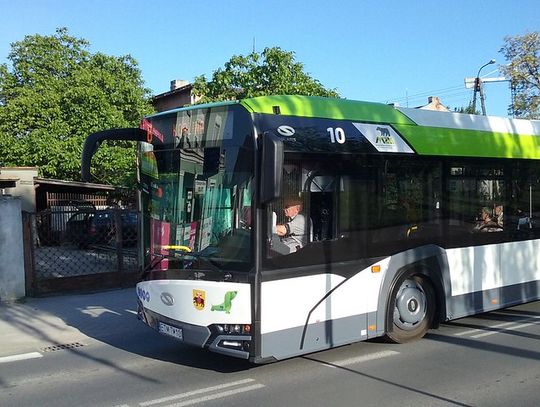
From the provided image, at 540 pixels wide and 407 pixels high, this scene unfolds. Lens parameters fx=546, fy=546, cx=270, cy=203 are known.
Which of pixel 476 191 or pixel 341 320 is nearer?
pixel 341 320

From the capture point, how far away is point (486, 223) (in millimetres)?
7820

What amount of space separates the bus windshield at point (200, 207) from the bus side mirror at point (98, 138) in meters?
0.23

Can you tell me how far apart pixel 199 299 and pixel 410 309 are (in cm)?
286

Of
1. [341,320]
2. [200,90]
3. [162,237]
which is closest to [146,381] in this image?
[162,237]

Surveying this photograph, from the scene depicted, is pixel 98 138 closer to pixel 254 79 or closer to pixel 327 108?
pixel 327 108

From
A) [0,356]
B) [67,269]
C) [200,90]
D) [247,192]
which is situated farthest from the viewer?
[200,90]

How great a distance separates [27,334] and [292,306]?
16.1ft

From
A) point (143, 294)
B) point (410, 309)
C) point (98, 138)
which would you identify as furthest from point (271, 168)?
point (410, 309)

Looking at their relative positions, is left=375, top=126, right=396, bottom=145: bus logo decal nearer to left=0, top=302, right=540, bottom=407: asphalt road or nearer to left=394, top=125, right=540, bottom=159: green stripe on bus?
left=394, top=125, right=540, bottom=159: green stripe on bus

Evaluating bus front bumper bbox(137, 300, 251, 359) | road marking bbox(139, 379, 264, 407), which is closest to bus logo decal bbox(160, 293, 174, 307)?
bus front bumper bbox(137, 300, 251, 359)

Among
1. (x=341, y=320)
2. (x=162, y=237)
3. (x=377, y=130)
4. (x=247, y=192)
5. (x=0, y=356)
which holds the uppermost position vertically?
(x=377, y=130)

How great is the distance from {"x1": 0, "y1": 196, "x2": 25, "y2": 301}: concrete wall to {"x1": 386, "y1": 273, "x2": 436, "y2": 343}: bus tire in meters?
7.44

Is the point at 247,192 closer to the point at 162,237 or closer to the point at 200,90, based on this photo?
the point at 162,237

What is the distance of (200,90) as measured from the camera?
16.0 m
